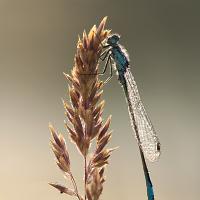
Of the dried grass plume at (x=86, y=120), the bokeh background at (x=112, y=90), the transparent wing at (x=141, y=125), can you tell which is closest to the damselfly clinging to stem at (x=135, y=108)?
the transparent wing at (x=141, y=125)

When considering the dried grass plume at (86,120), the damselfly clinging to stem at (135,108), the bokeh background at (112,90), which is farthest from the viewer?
the bokeh background at (112,90)

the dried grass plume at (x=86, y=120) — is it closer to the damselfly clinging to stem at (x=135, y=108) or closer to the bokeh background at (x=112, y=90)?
the damselfly clinging to stem at (x=135, y=108)

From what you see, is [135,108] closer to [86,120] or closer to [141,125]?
[141,125]

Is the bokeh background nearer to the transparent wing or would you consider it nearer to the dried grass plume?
the transparent wing

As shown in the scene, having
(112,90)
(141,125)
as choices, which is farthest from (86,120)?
(112,90)
